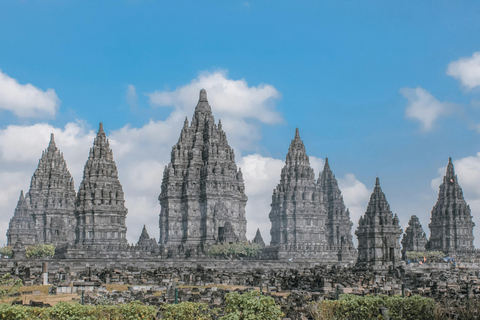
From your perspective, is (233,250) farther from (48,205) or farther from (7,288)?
(7,288)

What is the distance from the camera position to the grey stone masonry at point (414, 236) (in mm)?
101688

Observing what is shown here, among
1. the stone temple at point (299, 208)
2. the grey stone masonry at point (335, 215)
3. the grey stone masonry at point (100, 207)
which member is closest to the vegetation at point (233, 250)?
the grey stone masonry at point (100, 207)

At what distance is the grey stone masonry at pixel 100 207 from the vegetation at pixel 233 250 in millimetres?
11649

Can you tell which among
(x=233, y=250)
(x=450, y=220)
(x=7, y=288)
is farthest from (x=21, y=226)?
(x=7, y=288)

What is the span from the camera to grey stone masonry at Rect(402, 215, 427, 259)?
4003 inches

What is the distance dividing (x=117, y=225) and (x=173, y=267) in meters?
21.8

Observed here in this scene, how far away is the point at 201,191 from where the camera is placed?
94.8 metres

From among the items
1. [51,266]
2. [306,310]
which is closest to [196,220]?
[51,266]

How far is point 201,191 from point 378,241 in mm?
40500

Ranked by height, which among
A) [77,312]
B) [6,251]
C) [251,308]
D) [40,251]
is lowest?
[6,251]

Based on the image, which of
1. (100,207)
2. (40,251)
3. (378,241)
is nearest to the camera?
(378,241)

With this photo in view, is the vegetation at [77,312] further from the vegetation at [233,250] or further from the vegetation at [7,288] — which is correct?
the vegetation at [233,250]

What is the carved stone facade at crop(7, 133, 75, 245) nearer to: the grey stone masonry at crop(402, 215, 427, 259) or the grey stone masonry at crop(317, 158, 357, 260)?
the grey stone masonry at crop(317, 158, 357, 260)

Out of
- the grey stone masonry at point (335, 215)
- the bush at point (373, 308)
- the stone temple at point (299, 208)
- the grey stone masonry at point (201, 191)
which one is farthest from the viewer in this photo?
the grey stone masonry at point (335, 215)
